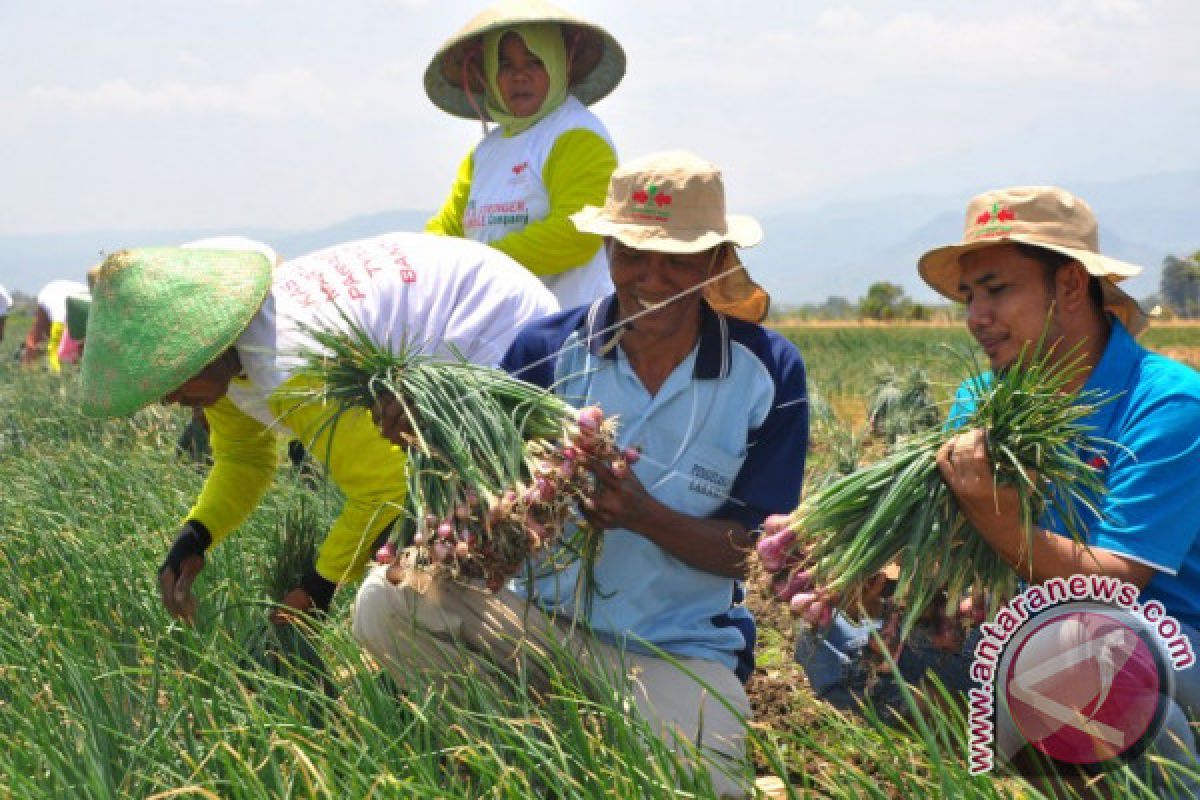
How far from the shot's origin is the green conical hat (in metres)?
2.12

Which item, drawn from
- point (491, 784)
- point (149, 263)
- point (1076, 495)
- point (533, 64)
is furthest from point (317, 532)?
point (1076, 495)

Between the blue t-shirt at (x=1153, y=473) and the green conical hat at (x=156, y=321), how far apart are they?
131 centimetres

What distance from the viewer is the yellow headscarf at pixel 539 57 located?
3.17m

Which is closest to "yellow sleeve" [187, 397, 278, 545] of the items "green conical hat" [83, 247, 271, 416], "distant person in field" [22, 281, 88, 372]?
"green conical hat" [83, 247, 271, 416]

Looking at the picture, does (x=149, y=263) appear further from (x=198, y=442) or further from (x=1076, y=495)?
(x=198, y=442)

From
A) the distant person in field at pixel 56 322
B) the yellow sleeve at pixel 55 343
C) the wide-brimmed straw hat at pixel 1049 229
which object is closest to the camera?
the wide-brimmed straw hat at pixel 1049 229

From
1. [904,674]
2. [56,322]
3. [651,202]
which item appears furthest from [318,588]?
[56,322]

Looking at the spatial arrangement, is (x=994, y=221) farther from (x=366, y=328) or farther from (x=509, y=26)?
(x=509, y=26)

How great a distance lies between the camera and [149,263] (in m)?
2.20

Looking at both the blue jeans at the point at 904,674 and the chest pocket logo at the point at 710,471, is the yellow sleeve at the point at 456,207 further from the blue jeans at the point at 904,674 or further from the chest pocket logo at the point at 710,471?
the blue jeans at the point at 904,674

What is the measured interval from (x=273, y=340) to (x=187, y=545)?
59cm

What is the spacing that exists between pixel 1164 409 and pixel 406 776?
132 cm

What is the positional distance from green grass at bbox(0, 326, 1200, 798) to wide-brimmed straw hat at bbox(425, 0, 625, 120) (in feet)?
4.21

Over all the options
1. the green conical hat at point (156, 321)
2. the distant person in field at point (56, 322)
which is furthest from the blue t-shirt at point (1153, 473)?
the distant person in field at point (56, 322)
